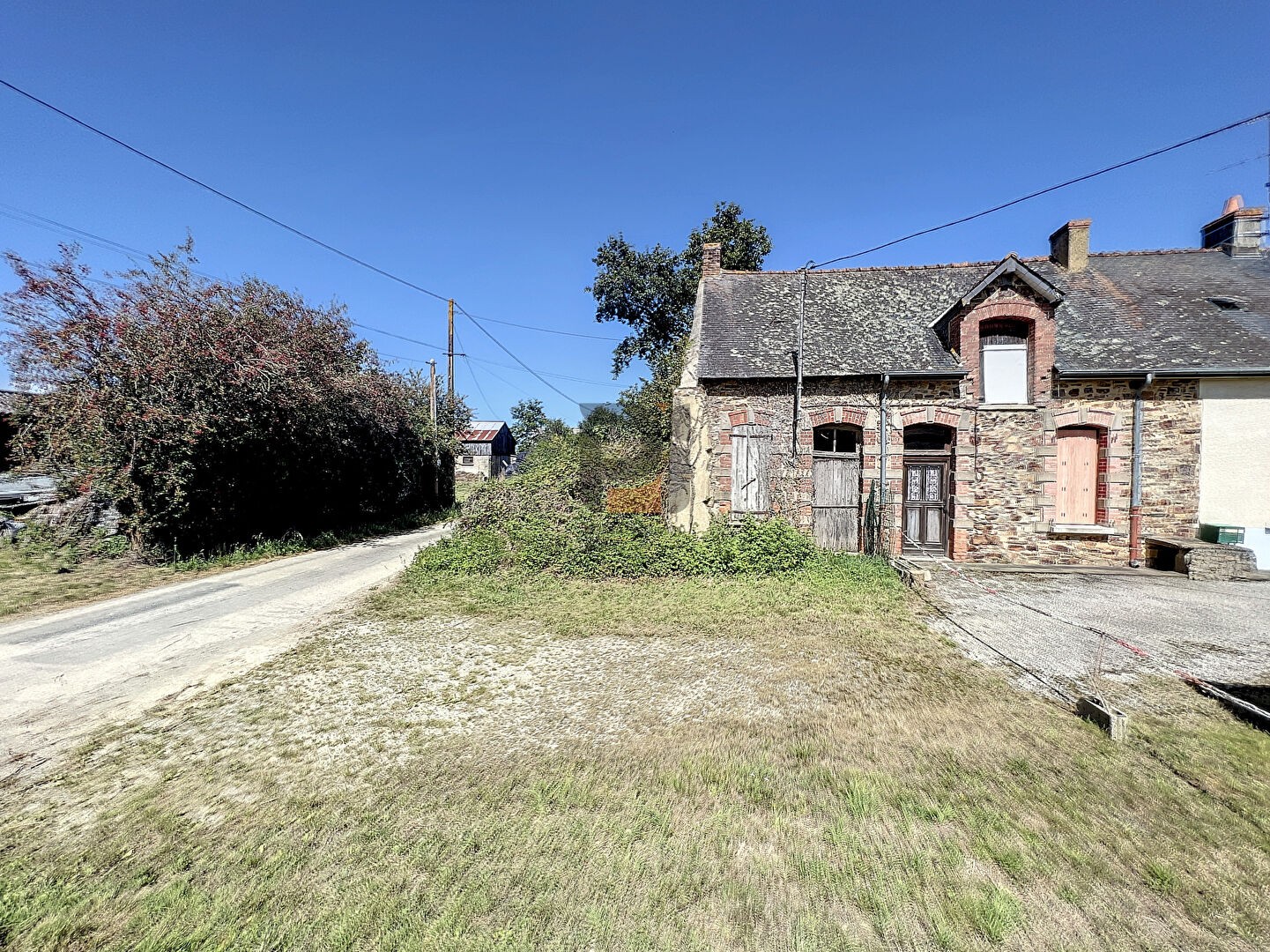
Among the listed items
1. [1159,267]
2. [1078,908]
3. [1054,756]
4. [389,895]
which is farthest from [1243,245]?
[389,895]

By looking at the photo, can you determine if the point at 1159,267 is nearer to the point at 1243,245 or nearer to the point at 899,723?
the point at 1243,245

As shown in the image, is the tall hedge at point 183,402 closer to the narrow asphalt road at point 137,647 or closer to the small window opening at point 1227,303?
the narrow asphalt road at point 137,647

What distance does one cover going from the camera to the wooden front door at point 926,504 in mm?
10922

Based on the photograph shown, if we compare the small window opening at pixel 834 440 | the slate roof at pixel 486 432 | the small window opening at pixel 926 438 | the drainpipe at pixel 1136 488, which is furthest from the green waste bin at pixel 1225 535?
the slate roof at pixel 486 432

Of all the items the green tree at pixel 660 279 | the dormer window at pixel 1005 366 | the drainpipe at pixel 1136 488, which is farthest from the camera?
the green tree at pixel 660 279

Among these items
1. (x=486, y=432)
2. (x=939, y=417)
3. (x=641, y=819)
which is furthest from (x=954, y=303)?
(x=486, y=432)

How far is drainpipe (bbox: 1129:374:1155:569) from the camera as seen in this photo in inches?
405

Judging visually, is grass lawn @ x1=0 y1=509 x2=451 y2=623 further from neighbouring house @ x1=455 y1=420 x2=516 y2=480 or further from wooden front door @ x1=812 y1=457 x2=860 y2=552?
neighbouring house @ x1=455 y1=420 x2=516 y2=480

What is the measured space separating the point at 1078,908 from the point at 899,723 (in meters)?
1.77

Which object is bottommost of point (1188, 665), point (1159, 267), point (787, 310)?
point (1188, 665)

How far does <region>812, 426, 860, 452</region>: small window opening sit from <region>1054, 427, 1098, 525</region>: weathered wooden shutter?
4122 mm

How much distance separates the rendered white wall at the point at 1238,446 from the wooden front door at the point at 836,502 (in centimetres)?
666

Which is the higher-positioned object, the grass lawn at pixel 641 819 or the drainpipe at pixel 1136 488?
the drainpipe at pixel 1136 488

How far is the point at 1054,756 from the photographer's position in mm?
3680
